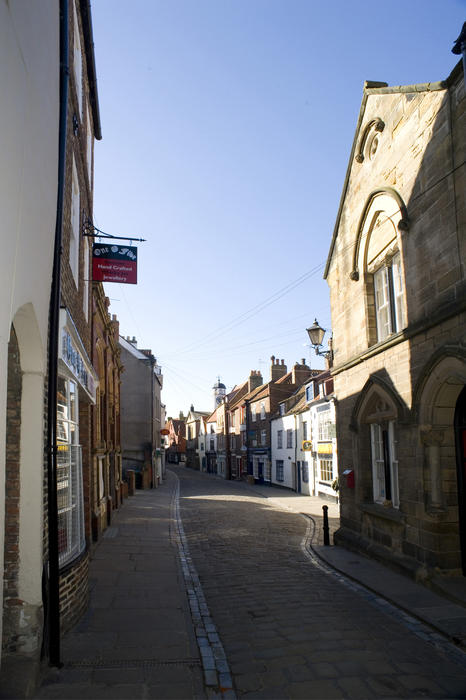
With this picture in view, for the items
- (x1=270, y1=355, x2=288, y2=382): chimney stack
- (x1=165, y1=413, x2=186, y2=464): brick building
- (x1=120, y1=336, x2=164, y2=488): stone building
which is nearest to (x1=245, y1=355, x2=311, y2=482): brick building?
(x1=270, y1=355, x2=288, y2=382): chimney stack

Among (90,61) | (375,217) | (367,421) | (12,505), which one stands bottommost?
(12,505)

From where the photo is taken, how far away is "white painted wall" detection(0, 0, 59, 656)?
4293mm

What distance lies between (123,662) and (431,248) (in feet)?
25.9

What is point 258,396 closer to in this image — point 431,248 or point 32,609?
point 431,248

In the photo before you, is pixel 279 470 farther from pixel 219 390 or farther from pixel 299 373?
pixel 219 390

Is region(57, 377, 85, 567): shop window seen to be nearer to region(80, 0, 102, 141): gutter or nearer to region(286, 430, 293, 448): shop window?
region(80, 0, 102, 141): gutter

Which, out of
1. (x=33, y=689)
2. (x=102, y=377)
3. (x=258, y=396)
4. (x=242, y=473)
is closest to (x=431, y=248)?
(x=33, y=689)

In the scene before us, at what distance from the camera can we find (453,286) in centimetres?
870

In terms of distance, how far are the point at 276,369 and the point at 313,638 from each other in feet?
133

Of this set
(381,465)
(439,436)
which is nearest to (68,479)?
(439,436)

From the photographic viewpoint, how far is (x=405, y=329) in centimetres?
1027

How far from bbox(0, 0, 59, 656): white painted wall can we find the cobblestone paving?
2783 millimetres

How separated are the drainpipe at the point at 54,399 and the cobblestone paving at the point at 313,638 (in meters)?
2.10

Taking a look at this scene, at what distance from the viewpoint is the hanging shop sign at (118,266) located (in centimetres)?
1130
